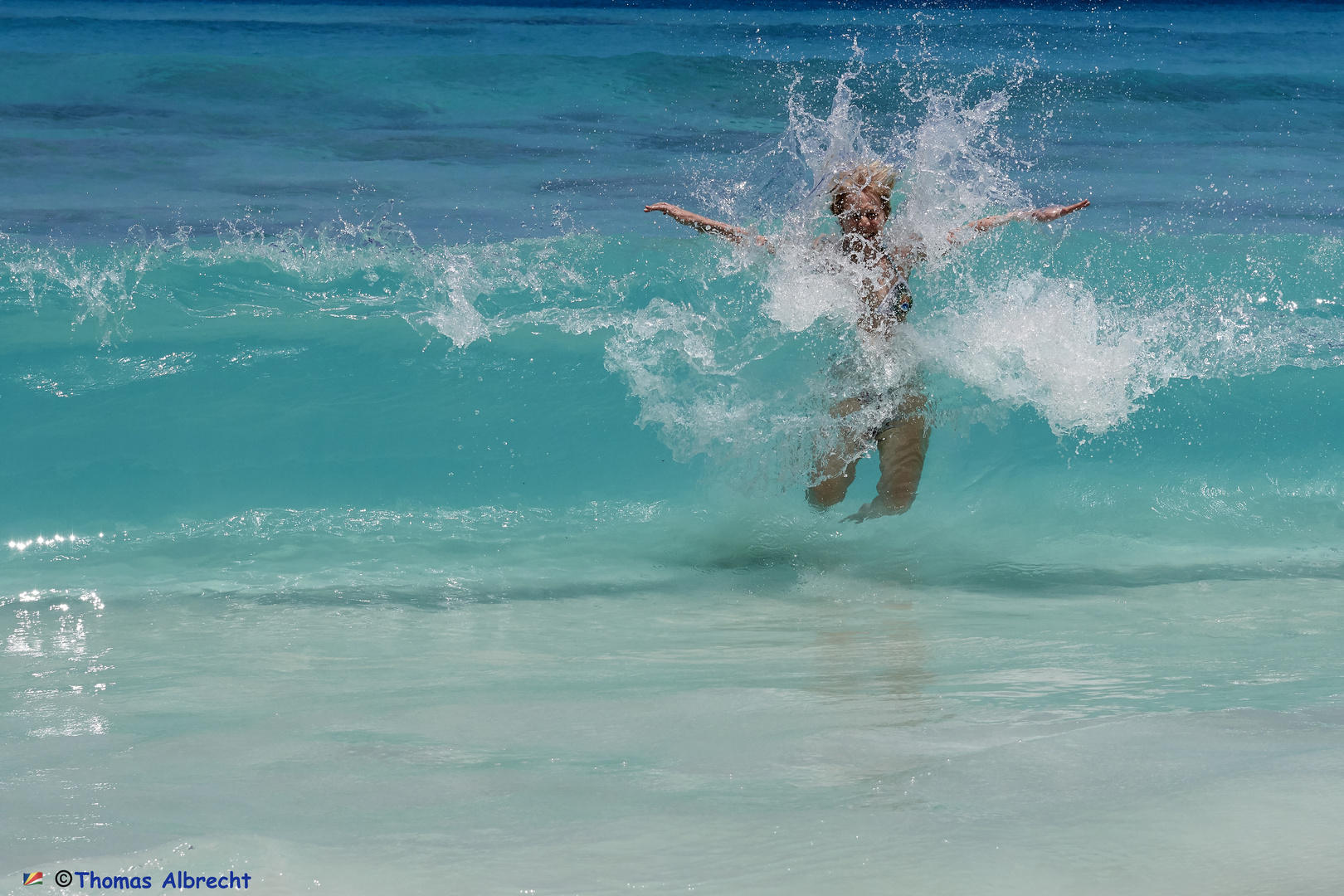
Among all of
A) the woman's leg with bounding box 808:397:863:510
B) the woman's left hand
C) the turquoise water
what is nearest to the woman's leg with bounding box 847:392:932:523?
the woman's leg with bounding box 808:397:863:510

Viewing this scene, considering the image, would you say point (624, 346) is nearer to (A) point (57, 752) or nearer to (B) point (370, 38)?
(A) point (57, 752)

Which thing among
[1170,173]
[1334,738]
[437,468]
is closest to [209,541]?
[437,468]

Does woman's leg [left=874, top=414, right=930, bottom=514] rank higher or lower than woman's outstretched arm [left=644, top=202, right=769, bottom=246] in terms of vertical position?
lower

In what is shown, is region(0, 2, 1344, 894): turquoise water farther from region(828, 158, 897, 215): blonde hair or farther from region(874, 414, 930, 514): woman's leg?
region(874, 414, 930, 514): woman's leg

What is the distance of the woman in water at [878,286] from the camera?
17.6 feet

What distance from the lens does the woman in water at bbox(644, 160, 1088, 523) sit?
5.35 m

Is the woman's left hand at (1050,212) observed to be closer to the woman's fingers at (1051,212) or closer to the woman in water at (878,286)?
the woman's fingers at (1051,212)

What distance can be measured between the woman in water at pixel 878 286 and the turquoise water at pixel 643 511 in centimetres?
15

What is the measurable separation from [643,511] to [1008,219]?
2.56 m

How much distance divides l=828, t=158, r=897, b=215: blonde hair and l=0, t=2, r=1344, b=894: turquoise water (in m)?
0.17

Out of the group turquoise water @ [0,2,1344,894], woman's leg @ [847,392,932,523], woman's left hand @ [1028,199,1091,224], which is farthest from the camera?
woman's leg @ [847,392,932,523]

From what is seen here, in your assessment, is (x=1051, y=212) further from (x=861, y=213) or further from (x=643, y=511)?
(x=643, y=511)

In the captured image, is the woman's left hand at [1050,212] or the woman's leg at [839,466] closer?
the woman's left hand at [1050,212]

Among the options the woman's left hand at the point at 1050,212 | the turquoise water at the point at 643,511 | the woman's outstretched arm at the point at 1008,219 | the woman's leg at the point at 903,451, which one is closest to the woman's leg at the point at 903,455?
the woman's leg at the point at 903,451
